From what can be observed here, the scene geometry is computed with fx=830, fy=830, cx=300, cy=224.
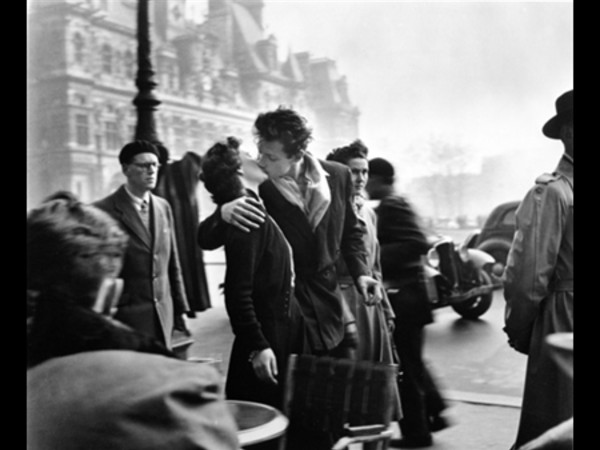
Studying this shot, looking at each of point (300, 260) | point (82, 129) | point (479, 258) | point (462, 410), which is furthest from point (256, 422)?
point (82, 129)

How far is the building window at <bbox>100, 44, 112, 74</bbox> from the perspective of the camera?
3670 millimetres

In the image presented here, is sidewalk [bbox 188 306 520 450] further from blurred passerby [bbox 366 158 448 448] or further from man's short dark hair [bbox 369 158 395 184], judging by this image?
man's short dark hair [bbox 369 158 395 184]

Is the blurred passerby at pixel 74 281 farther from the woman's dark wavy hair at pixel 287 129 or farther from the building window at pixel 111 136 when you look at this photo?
the woman's dark wavy hair at pixel 287 129

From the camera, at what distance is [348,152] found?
12.4 feet

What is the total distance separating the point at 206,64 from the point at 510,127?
1405mm

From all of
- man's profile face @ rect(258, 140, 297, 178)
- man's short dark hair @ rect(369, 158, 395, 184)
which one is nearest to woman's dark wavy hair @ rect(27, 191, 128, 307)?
man's profile face @ rect(258, 140, 297, 178)

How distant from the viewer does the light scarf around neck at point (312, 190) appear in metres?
3.70

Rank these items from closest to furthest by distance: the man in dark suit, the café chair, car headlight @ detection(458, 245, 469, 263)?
the café chair
the man in dark suit
car headlight @ detection(458, 245, 469, 263)

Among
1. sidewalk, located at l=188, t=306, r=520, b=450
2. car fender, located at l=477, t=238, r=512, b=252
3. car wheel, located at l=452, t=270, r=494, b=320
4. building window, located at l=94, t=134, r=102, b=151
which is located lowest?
sidewalk, located at l=188, t=306, r=520, b=450

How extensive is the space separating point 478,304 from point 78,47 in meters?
2.12

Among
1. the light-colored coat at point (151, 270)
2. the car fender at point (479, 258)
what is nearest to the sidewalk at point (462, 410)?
the light-colored coat at point (151, 270)

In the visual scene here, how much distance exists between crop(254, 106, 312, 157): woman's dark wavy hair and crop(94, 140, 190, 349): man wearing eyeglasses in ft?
1.64

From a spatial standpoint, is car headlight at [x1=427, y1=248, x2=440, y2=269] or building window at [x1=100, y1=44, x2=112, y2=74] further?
car headlight at [x1=427, y1=248, x2=440, y2=269]

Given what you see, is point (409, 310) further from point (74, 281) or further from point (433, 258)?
point (74, 281)
